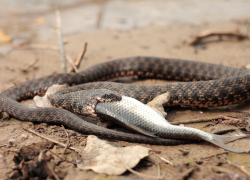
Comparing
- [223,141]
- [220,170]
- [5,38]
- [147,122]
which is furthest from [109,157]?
[5,38]

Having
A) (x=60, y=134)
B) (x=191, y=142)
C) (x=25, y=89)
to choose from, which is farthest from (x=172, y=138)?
(x=25, y=89)

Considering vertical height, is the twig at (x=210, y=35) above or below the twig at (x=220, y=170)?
above

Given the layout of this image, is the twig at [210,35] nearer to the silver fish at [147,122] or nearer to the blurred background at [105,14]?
the blurred background at [105,14]

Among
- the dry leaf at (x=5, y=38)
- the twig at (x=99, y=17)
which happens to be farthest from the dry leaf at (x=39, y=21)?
the twig at (x=99, y=17)

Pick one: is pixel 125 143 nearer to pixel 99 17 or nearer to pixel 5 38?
pixel 5 38

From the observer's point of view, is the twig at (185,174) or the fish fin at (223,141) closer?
the twig at (185,174)

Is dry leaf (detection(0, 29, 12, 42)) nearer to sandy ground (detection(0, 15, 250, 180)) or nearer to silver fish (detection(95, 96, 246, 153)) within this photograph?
sandy ground (detection(0, 15, 250, 180))

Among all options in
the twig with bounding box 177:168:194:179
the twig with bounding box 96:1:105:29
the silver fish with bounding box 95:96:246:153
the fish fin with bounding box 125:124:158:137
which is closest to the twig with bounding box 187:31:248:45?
the twig with bounding box 96:1:105:29
